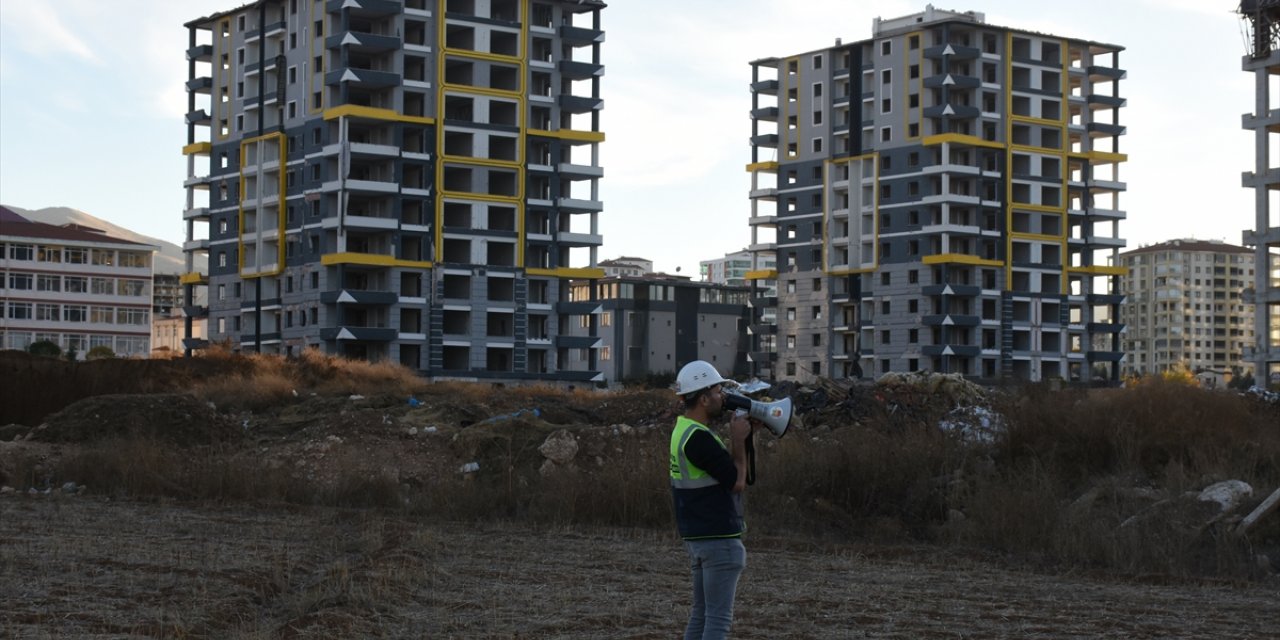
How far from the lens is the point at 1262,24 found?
80.0 metres

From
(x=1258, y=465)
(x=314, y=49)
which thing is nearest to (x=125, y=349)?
(x=314, y=49)

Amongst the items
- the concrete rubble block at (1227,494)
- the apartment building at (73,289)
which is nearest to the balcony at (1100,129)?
the apartment building at (73,289)

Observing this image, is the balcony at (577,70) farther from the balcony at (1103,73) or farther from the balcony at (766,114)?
the balcony at (1103,73)

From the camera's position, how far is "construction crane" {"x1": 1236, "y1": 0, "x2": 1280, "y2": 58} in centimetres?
7925

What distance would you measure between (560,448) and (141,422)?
10.4m

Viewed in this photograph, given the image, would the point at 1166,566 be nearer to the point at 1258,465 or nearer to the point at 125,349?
the point at 1258,465

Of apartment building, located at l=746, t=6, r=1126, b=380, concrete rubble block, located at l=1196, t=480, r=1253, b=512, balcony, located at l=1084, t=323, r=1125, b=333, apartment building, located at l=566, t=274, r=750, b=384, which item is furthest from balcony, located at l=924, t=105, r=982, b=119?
concrete rubble block, located at l=1196, t=480, r=1253, b=512

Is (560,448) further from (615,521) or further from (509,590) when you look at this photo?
(509,590)

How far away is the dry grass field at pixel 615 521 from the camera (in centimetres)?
1537

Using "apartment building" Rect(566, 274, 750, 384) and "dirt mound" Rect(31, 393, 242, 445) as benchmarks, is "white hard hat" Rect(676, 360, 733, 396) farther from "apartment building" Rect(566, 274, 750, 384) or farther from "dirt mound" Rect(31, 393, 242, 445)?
"apartment building" Rect(566, 274, 750, 384)

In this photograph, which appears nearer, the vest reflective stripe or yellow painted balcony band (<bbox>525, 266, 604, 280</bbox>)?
the vest reflective stripe

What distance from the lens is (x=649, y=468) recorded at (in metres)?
25.7

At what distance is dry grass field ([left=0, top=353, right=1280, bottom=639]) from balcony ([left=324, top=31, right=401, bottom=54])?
2026 inches

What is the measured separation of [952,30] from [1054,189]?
14.0 meters
